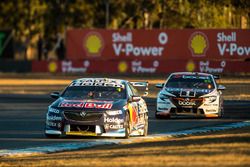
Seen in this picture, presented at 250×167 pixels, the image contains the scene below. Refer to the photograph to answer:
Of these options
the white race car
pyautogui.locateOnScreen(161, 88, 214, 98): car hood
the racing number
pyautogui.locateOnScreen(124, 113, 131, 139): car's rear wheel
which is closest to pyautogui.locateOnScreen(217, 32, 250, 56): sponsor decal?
the white race car

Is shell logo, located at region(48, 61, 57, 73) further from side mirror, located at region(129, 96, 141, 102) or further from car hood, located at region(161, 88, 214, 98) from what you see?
side mirror, located at region(129, 96, 141, 102)

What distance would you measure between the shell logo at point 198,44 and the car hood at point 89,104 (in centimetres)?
2703

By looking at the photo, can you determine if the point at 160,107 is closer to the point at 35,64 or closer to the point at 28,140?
the point at 28,140

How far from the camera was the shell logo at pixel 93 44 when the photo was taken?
47.4m

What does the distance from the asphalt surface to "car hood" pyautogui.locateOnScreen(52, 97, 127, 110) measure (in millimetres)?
708

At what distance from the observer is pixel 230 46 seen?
45.0 metres

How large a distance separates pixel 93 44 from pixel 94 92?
94.3ft

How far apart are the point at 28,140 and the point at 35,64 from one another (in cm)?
3277

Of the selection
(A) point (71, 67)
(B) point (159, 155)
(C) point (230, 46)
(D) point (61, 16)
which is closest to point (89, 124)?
(B) point (159, 155)

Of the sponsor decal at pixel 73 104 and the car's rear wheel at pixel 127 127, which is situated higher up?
the sponsor decal at pixel 73 104

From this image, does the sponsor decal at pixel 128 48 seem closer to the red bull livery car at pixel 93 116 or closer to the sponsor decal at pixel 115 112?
the red bull livery car at pixel 93 116

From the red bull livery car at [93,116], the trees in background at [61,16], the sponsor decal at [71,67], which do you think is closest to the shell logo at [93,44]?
the sponsor decal at [71,67]

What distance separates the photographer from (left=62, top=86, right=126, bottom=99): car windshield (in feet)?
62.0

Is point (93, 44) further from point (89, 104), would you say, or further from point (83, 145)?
point (83, 145)
